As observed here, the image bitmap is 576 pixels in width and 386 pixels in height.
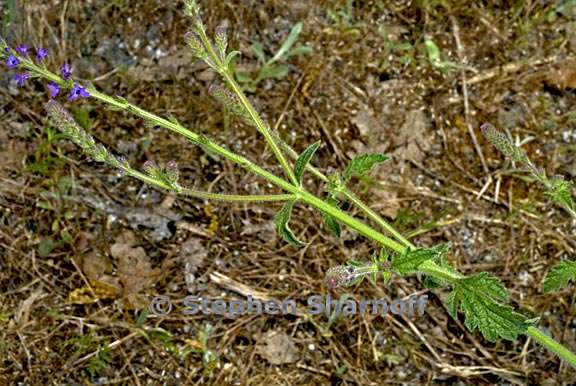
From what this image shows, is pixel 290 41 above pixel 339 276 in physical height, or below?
above

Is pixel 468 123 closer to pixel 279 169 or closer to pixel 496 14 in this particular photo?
pixel 496 14

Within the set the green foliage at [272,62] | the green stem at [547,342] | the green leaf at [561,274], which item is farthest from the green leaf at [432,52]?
the green stem at [547,342]

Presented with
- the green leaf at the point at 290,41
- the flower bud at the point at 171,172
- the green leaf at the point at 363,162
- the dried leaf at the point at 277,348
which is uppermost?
the flower bud at the point at 171,172

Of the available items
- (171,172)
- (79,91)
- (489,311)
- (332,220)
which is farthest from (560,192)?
(79,91)

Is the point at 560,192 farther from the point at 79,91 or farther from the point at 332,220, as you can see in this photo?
the point at 79,91

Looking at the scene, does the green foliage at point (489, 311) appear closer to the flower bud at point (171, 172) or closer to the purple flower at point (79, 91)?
the flower bud at point (171, 172)

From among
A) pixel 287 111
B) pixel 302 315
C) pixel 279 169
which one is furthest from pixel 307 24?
pixel 302 315
